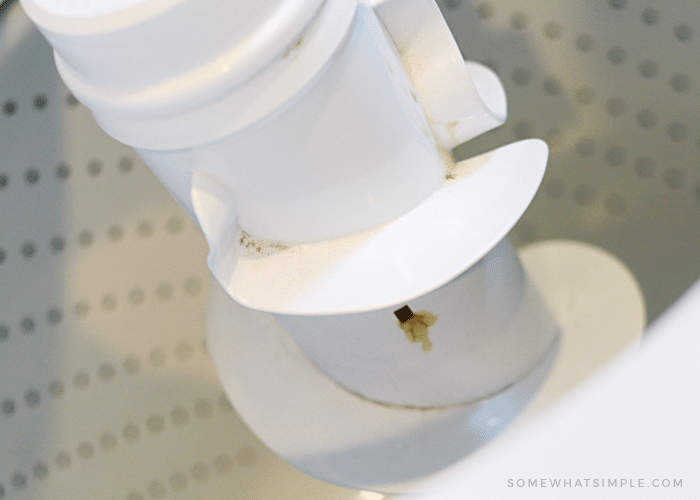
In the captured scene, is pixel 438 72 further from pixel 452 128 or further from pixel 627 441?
pixel 627 441

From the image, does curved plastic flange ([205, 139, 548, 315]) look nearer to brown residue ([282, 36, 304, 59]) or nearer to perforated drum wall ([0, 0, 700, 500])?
brown residue ([282, 36, 304, 59])

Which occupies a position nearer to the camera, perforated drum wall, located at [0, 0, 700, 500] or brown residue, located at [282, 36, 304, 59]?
brown residue, located at [282, 36, 304, 59]

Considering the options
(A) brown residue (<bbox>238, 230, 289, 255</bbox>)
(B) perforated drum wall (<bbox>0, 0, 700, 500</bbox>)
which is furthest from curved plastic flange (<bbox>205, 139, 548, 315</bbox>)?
(B) perforated drum wall (<bbox>0, 0, 700, 500</bbox>)

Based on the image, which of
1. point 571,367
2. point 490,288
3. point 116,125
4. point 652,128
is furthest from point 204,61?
point 652,128

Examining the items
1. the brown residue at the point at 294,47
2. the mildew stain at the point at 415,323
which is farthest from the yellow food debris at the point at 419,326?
the brown residue at the point at 294,47

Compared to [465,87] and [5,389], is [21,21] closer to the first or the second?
[5,389]

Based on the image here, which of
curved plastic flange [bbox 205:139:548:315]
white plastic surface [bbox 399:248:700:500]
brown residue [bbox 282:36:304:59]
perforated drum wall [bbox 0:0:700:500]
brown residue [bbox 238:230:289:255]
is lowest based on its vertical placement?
perforated drum wall [bbox 0:0:700:500]

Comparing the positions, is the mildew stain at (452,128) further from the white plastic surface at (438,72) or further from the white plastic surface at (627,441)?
the white plastic surface at (627,441)
